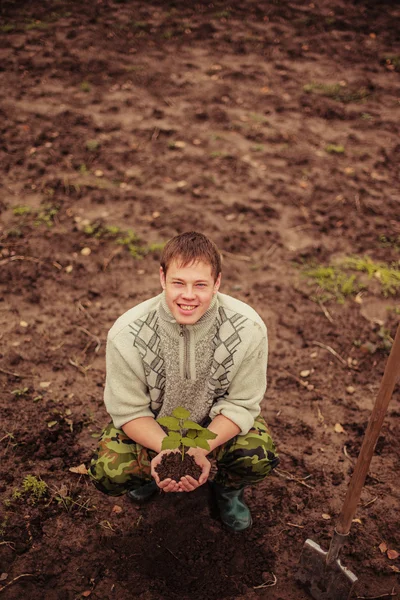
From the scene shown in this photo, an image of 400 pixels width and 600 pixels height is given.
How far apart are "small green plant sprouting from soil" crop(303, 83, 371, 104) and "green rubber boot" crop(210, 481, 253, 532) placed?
490 cm

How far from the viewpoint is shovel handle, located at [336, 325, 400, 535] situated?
1.82m

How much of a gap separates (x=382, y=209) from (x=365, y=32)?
3889mm

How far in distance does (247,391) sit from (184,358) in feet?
1.09

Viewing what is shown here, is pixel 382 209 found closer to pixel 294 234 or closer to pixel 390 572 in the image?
pixel 294 234

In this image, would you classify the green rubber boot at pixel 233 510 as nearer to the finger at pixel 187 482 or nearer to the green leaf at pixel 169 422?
the finger at pixel 187 482

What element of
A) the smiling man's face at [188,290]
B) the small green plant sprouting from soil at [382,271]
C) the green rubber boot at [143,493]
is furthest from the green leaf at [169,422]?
the small green plant sprouting from soil at [382,271]

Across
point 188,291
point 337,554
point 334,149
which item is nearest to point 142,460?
point 188,291

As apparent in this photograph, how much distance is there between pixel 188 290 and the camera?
2.11m

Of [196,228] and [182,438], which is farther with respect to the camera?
[196,228]

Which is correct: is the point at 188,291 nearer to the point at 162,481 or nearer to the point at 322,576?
the point at 162,481

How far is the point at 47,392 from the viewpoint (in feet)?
10.5

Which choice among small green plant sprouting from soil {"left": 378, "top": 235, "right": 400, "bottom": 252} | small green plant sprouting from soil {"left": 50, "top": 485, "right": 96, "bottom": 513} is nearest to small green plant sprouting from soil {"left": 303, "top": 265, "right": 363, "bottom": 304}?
small green plant sprouting from soil {"left": 378, "top": 235, "right": 400, "bottom": 252}

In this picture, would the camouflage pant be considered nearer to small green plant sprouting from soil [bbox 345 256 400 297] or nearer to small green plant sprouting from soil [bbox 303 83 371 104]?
small green plant sprouting from soil [bbox 345 256 400 297]

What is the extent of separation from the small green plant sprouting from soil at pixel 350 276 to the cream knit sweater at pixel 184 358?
5.83 ft
